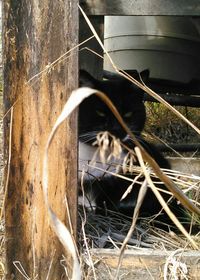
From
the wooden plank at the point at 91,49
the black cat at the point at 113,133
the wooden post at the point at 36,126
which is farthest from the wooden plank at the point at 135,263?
the wooden plank at the point at 91,49

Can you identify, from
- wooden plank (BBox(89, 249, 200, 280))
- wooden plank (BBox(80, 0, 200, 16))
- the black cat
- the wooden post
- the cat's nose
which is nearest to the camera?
the wooden post

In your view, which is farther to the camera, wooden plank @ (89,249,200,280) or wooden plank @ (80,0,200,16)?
wooden plank @ (80,0,200,16)

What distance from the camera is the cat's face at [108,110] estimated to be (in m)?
2.62

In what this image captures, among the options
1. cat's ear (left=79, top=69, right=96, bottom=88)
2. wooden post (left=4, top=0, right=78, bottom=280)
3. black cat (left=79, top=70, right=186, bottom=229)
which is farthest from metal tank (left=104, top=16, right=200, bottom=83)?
wooden post (left=4, top=0, right=78, bottom=280)

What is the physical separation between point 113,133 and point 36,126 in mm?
1011

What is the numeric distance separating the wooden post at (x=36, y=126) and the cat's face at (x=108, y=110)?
0.91m

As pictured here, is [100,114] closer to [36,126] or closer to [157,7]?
[157,7]

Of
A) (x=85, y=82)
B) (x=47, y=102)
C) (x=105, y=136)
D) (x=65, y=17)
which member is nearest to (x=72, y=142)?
(x=47, y=102)

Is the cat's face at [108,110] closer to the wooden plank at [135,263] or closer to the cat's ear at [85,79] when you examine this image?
the cat's ear at [85,79]

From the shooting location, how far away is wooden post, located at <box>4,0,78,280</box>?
5.07 ft

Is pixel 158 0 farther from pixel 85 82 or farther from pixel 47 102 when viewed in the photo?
pixel 47 102

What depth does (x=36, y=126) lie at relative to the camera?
5.20 feet

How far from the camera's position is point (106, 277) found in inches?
65.2

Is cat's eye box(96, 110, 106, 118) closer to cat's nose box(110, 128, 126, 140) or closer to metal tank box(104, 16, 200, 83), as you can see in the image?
cat's nose box(110, 128, 126, 140)
